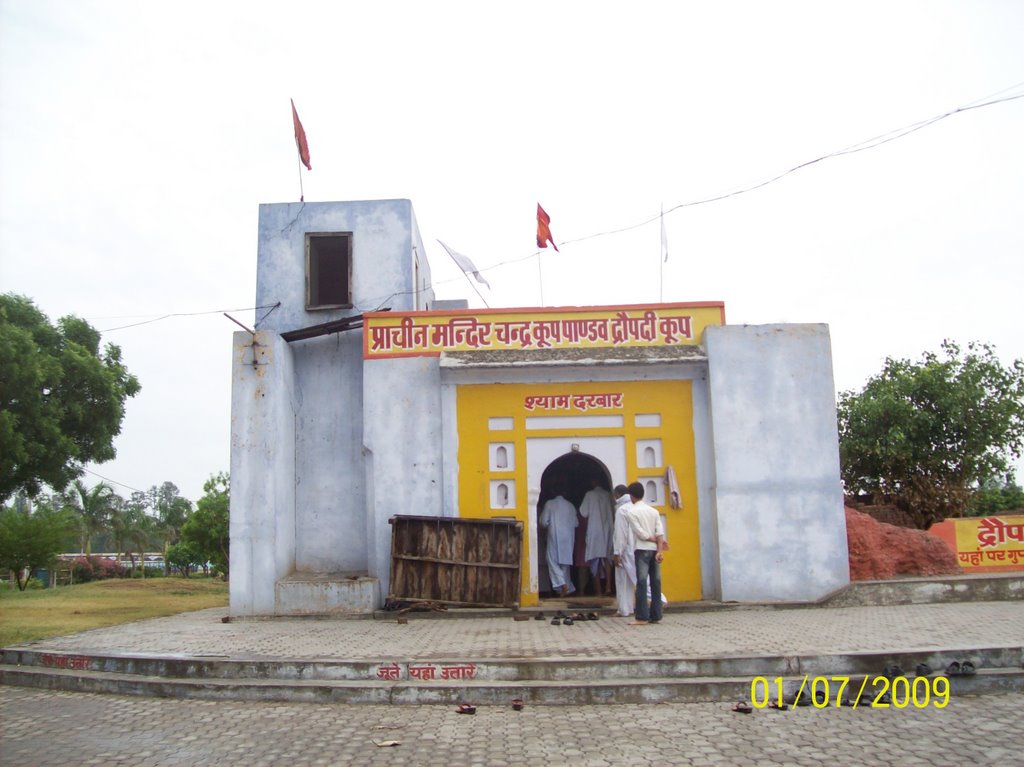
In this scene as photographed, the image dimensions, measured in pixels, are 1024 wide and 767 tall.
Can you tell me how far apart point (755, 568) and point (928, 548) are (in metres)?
4.07

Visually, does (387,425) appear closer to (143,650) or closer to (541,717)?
(143,650)

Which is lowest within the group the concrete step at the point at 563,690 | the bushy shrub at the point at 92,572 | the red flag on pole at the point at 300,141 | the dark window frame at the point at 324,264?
the bushy shrub at the point at 92,572

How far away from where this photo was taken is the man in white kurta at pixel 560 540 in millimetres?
13570

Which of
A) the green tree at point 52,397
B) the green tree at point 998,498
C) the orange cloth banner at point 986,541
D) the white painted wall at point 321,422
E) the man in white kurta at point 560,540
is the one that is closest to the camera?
the white painted wall at point 321,422

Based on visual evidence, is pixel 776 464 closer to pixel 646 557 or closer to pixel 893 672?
pixel 646 557

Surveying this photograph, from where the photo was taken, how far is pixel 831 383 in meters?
13.0

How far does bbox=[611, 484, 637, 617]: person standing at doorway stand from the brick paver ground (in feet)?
13.6

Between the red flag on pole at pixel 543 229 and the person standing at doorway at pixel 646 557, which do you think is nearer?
the person standing at doorway at pixel 646 557

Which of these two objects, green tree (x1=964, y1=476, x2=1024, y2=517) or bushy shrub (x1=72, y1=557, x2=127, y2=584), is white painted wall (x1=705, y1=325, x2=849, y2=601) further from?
bushy shrub (x1=72, y1=557, x2=127, y2=584)

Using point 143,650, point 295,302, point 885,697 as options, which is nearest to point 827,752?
point 885,697

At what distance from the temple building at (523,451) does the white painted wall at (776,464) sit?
27mm

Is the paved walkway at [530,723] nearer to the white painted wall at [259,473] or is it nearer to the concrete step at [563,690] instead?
the concrete step at [563,690]

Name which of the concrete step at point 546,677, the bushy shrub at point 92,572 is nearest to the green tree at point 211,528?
the bushy shrub at point 92,572
